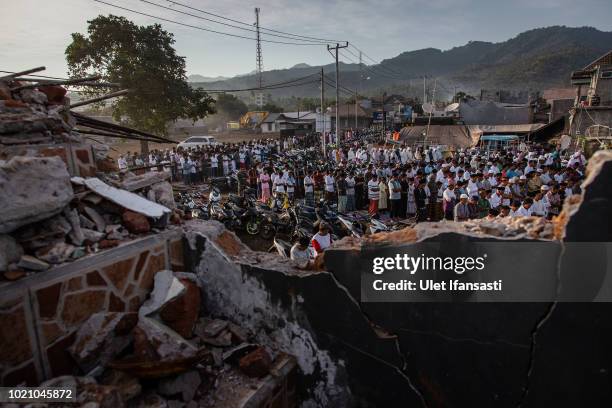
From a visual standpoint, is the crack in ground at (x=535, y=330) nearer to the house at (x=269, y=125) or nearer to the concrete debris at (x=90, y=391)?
the concrete debris at (x=90, y=391)

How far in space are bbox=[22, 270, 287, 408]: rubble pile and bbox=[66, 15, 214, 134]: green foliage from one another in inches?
825

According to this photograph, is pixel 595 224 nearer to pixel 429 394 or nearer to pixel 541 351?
pixel 541 351

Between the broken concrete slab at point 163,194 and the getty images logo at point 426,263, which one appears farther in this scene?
the broken concrete slab at point 163,194

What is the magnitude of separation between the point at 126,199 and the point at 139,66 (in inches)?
849

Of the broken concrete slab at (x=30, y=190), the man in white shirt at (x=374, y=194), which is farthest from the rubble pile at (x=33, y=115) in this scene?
the man in white shirt at (x=374, y=194)

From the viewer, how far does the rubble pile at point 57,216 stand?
3.14 meters

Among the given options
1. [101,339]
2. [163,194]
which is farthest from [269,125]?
[101,339]

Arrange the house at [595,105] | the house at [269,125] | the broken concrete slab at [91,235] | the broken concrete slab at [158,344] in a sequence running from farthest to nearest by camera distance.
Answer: the house at [269,125] → the house at [595,105] → the broken concrete slab at [91,235] → the broken concrete slab at [158,344]

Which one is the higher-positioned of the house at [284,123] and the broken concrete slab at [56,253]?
the house at [284,123]

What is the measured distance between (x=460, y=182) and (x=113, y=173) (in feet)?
31.1

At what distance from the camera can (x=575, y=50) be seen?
126m

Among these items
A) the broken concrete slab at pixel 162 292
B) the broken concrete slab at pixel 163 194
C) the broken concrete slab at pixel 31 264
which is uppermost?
the broken concrete slab at pixel 163 194

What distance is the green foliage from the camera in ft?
73.7

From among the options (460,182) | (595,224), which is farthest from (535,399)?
(460,182)
